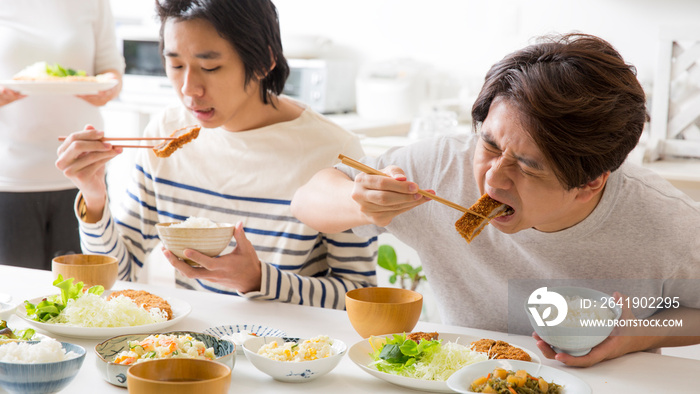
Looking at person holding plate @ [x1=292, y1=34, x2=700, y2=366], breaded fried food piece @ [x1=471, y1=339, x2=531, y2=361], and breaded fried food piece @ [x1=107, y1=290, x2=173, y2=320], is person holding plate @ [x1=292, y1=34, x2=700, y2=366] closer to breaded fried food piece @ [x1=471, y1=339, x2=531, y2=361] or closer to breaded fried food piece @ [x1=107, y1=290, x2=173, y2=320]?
breaded fried food piece @ [x1=471, y1=339, x2=531, y2=361]

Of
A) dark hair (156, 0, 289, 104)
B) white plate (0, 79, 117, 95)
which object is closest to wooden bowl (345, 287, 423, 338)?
dark hair (156, 0, 289, 104)

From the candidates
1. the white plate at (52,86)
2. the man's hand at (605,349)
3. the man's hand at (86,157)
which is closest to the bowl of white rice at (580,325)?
the man's hand at (605,349)

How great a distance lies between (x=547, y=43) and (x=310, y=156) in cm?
72

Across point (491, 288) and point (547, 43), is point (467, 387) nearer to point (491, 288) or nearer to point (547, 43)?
point (491, 288)

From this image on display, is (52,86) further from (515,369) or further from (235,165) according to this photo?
(515,369)

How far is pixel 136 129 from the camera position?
417 cm

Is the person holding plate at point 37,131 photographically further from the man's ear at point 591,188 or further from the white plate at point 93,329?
the man's ear at point 591,188

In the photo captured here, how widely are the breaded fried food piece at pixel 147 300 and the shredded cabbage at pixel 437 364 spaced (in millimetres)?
457

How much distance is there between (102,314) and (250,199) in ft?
2.17

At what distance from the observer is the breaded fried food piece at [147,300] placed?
1.38m

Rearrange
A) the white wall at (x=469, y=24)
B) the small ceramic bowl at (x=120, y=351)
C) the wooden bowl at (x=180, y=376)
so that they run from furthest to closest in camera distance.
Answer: the white wall at (x=469, y=24), the small ceramic bowl at (x=120, y=351), the wooden bowl at (x=180, y=376)

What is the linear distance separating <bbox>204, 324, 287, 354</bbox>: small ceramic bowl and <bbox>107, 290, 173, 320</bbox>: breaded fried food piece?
12 cm

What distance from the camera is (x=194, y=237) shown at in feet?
4.67

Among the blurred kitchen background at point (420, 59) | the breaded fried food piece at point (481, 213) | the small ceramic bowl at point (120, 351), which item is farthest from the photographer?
the blurred kitchen background at point (420, 59)
